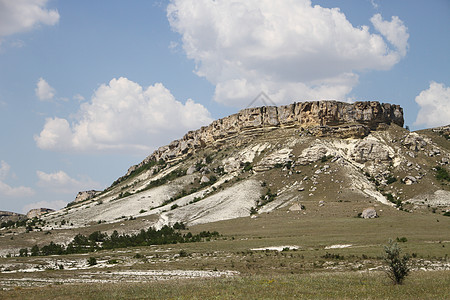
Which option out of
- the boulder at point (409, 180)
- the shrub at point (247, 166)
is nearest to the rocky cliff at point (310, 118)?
the shrub at point (247, 166)

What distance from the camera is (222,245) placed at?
56.3 m

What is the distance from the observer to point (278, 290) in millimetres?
24156

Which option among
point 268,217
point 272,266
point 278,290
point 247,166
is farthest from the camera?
point 247,166

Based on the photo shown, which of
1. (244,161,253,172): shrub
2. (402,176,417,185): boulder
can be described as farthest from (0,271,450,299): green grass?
(244,161,253,172): shrub

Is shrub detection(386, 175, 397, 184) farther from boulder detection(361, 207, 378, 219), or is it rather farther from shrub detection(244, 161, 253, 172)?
shrub detection(244, 161, 253, 172)

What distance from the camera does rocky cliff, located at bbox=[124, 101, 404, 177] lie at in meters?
111

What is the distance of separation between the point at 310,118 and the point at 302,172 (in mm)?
20156

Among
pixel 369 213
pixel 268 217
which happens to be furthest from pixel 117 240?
pixel 369 213

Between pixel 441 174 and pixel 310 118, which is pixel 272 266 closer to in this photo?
pixel 441 174

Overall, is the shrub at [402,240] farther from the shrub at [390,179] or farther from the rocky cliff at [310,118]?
the rocky cliff at [310,118]

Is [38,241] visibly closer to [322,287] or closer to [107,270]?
[107,270]

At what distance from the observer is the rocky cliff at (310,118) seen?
111 m

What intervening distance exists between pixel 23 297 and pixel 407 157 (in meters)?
88.4

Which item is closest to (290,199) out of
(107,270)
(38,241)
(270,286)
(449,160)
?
(449,160)
